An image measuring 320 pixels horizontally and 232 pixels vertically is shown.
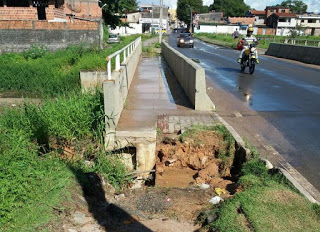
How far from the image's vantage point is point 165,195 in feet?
15.5

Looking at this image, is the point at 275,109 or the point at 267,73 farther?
the point at 267,73

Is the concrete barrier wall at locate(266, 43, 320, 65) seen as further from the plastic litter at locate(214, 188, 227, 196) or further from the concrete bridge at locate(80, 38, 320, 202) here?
the plastic litter at locate(214, 188, 227, 196)

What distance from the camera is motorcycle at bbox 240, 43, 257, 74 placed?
14109 mm

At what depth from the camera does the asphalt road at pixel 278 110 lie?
5715 millimetres

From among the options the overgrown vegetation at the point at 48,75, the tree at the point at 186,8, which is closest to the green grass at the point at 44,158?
the overgrown vegetation at the point at 48,75

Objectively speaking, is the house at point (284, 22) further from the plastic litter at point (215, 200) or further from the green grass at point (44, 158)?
the plastic litter at point (215, 200)

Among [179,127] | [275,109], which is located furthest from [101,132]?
[275,109]

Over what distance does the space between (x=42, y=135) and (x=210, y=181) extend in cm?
344

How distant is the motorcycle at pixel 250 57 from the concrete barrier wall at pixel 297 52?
6420 millimetres

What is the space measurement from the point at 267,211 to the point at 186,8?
429ft

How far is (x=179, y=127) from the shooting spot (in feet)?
21.8

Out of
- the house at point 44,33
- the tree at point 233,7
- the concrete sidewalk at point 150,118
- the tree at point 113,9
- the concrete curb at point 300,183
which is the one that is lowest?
the concrete curb at point 300,183

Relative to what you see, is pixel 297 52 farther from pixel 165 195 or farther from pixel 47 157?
pixel 47 157

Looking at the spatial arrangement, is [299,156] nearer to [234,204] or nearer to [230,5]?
[234,204]
